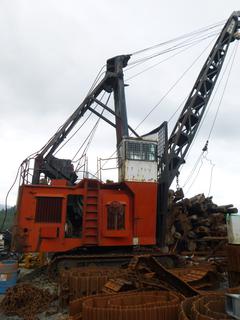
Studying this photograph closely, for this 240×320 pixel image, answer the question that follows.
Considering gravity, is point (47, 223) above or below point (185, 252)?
above

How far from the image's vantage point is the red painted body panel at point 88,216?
388 inches

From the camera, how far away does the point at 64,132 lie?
42.4ft

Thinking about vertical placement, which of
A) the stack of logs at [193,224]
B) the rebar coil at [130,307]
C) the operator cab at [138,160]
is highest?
the operator cab at [138,160]

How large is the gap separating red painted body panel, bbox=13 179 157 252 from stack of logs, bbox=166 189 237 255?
2.53 m

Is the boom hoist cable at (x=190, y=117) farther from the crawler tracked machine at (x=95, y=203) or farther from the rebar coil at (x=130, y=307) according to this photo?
the rebar coil at (x=130, y=307)

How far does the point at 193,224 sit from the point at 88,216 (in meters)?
5.11

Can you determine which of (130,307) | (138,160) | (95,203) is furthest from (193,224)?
(130,307)

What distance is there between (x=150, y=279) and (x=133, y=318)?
233cm

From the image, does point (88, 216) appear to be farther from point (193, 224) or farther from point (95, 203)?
point (193, 224)

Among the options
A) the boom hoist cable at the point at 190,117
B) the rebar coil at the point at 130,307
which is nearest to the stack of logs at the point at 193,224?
the boom hoist cable at the point at 190,117

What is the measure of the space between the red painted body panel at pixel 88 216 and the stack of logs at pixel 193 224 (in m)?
2.53

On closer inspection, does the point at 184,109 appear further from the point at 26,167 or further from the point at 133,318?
A: the point at 133,318

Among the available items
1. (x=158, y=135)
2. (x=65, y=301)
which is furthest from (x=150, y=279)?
(x=158, y=135)

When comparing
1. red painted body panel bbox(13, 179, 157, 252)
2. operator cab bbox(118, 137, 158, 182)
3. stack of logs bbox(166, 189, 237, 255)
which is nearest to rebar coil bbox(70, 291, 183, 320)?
red painted body panel bbox(13, 179, 157, 252)
